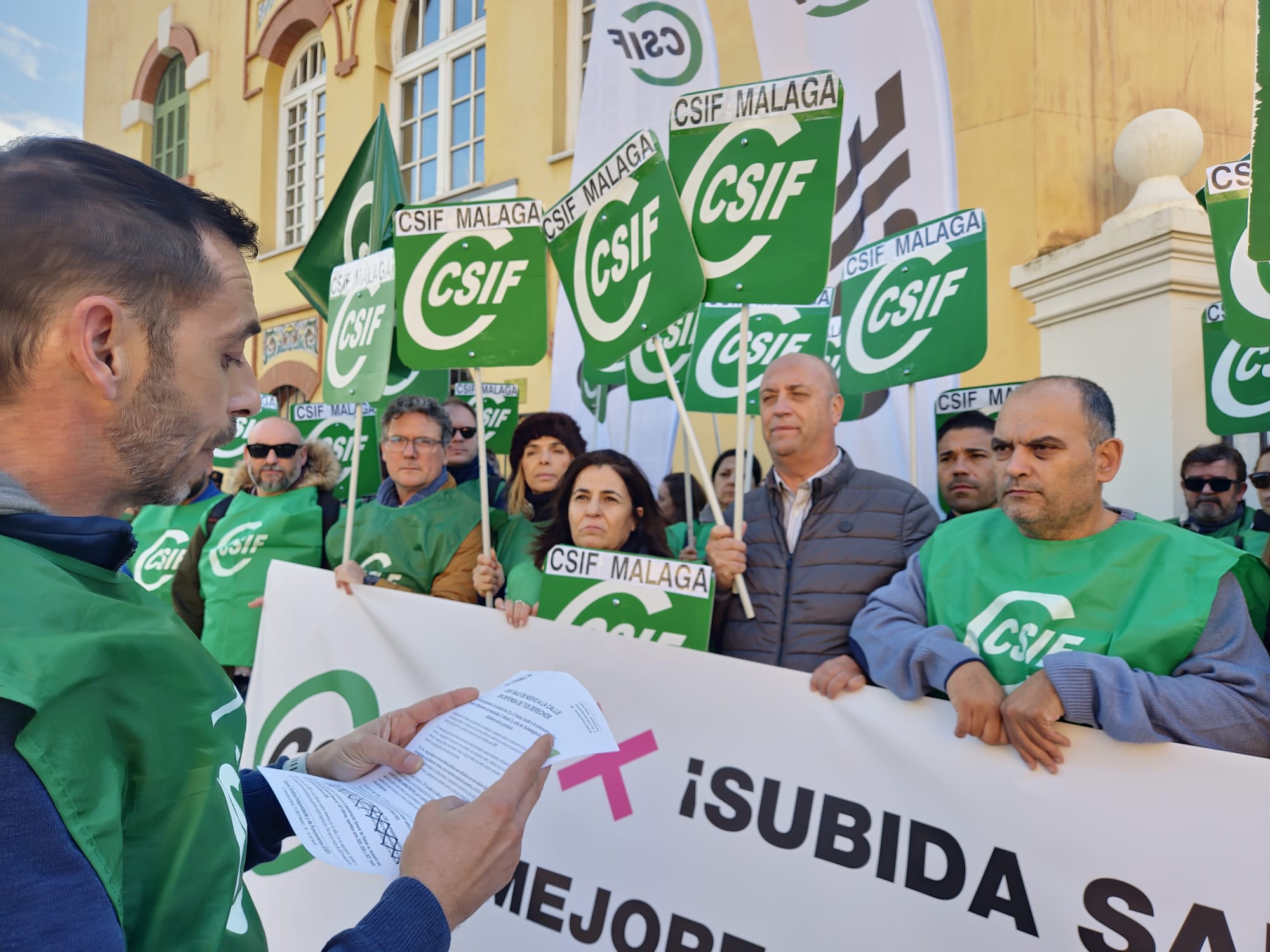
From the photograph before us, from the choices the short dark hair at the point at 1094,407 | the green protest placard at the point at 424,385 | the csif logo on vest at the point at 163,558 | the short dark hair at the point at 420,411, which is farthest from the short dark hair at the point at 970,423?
the csif logo on vest at the point at 163,558

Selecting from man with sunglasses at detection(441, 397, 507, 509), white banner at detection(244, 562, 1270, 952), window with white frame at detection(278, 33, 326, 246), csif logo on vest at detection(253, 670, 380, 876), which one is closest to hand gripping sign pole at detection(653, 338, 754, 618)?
white banner at detection(244, 562, 1270, 952)

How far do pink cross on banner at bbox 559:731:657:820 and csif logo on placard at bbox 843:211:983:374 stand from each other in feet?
6.55

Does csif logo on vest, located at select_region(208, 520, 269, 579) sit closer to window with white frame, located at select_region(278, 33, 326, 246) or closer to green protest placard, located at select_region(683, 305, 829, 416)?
green protest placard, located at select_region(683, 305, 829, 416)

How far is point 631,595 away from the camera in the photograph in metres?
2.34

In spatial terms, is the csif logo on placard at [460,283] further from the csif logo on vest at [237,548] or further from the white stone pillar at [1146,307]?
the white stone pillar at [1146,307]

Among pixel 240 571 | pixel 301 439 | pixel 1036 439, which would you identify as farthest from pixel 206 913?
pixel 301 439

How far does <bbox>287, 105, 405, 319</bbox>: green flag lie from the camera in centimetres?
365

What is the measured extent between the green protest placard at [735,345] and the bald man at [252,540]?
1754 mm

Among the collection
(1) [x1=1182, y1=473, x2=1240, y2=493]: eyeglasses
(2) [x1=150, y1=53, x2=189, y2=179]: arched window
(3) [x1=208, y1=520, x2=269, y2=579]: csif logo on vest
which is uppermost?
(2) [x1=150, y1=53, x2=189, y2=179]: arched window

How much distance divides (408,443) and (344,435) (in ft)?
7.69

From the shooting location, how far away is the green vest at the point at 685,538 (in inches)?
130

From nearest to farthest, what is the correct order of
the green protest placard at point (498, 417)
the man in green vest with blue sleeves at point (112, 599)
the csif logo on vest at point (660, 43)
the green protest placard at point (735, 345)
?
the man in green vest with blue sleeves at point (112, 599)
the green protest placard at point (735, 345)
the csif logo on vest at point (660, 43)
the green protest placard at point (498, 417)

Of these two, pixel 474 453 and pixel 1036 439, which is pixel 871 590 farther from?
pixel 474 453

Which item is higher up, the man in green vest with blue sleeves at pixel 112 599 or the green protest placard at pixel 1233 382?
the green protest placard at pixel 1233 382
